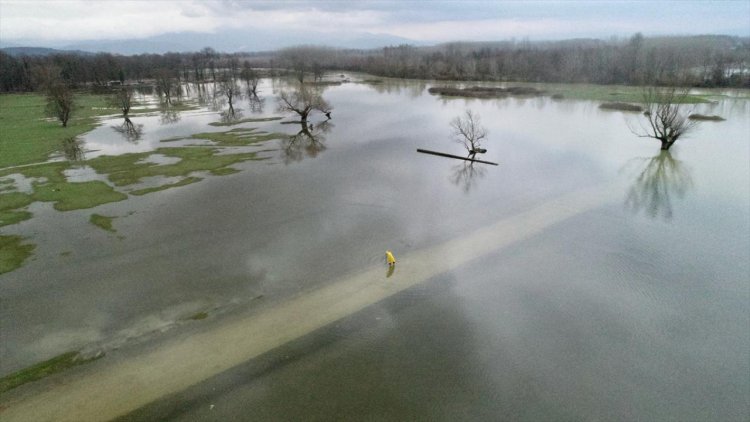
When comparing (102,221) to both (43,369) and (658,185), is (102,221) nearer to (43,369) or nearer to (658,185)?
(43,369)

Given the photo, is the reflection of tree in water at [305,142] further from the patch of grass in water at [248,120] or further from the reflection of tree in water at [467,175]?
the reflection of tree in water at [467,175]

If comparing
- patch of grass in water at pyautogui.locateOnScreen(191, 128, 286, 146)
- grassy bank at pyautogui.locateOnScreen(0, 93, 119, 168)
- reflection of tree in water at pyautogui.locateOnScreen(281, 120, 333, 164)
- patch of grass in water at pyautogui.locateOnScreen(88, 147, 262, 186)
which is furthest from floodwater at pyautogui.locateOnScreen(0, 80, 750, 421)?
patch of grass in water at pyautogui.locateOnScreen(191, 128, 286, 146)

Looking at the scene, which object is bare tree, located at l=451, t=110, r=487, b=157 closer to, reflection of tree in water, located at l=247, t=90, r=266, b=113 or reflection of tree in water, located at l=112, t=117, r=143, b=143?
reflection of tree in water, located at l=247, t=90, r=266, b=113

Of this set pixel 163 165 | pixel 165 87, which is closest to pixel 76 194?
pixel 163 165

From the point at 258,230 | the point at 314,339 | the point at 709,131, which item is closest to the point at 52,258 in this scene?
the point at 258,230

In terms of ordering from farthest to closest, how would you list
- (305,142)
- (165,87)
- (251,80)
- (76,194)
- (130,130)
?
1. (251,80)
2. (165,87)
3. (130,130)
4. (305,142)
5. (76,194)

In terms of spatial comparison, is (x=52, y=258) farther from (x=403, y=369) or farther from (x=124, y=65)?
(x=124, y=65)

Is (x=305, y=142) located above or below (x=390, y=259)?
above
